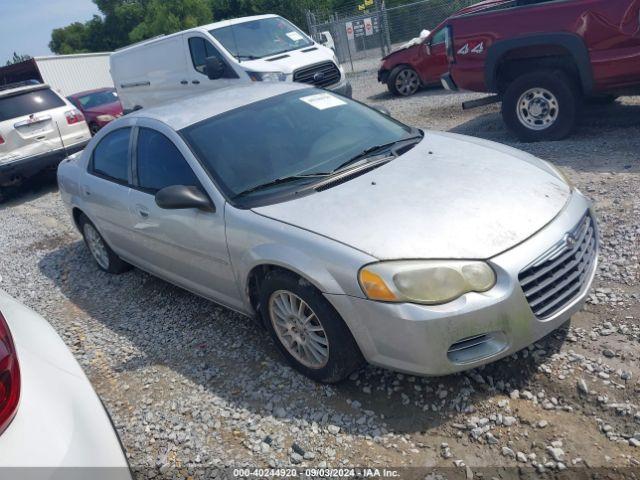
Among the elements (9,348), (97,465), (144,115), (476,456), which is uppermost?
(144,115)

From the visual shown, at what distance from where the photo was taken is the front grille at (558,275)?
2.68 metres

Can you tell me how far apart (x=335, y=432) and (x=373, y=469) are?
32 centimetres

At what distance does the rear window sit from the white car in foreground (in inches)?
340

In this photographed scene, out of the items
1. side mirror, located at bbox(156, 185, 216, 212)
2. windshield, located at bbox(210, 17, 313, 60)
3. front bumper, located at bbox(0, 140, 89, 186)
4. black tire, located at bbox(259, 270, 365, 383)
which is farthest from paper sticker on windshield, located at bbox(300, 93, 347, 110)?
front bumper, located at bbox(0, 140, 89, 186)

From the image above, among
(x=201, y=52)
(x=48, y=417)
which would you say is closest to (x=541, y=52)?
(x=201, y=52)

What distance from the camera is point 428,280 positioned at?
2.59 meters

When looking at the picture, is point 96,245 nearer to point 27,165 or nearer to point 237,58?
point 27,165

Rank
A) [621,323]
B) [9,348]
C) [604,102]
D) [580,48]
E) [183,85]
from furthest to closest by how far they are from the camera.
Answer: [183,85], [604,102], [580,48], [621,323], [9,348]

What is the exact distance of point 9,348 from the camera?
1880mm

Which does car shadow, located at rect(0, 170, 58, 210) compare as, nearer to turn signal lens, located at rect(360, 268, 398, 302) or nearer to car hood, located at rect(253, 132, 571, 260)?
car hood, located at rect(253, 132, 571, 260)

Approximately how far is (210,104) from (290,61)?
5811mm

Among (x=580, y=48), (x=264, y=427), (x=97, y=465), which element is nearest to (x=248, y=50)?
(x=580, y=48)

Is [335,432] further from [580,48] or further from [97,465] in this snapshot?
[580,48]

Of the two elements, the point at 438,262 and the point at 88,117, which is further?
the point at 88,117
